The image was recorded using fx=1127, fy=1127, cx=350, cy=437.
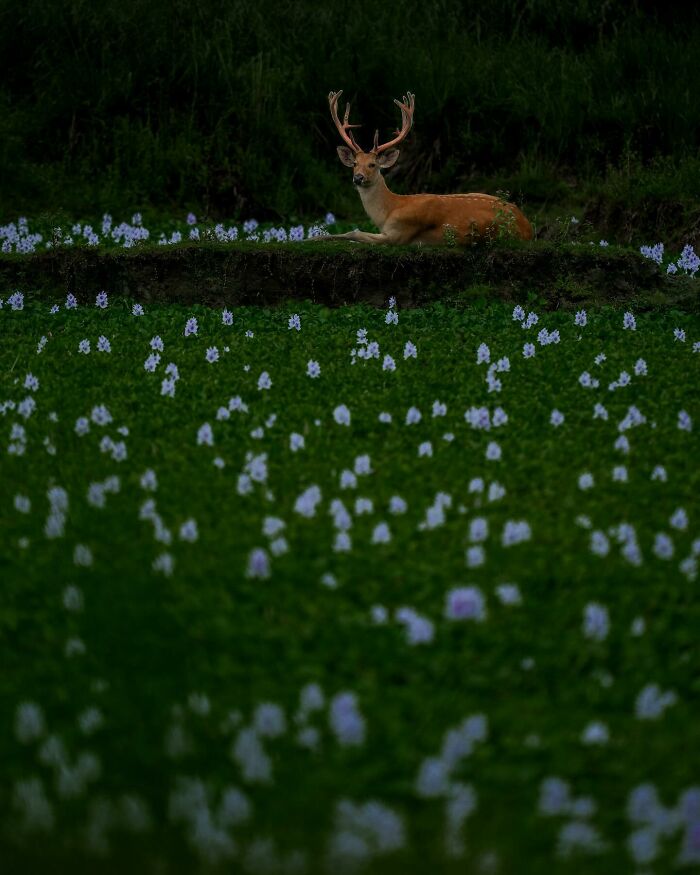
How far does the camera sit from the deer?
945cm

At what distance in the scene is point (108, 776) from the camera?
299 cm

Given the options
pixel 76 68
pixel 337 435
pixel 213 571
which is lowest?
pixel 76 68

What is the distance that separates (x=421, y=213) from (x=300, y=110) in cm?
559

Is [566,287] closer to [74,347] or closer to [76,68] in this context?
[74,347]

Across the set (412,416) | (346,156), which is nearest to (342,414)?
(412,416)

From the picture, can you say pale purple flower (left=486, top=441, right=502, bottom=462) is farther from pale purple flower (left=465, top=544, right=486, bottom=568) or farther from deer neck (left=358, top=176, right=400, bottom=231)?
deer neck (left=358, top=176, right=400, bottom=231)

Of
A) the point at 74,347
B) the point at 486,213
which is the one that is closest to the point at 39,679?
the point at 74,347

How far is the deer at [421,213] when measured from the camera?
945 centimetres

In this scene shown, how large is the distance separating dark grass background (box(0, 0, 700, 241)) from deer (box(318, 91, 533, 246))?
300cm

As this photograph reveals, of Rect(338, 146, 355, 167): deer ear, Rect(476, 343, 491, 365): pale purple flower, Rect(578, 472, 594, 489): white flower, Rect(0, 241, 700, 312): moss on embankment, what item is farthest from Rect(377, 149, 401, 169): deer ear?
Rect(578, 472, 594, 489): white flower

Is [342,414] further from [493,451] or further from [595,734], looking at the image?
[595,734]

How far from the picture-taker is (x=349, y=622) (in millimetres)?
3781

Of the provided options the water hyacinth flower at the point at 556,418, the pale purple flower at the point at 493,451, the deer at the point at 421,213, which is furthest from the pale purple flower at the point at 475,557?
the deer at the point at 421,213

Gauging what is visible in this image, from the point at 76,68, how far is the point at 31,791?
1305cm
